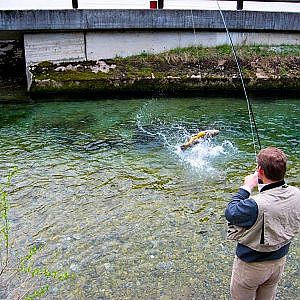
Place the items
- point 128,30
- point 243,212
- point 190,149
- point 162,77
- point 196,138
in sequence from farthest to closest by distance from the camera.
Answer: point 128,30 → point 162,77 → point 196,138 → point 190,149 → point 243,212

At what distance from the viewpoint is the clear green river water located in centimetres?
402

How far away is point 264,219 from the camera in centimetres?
253

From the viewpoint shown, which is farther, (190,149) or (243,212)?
(190,149)

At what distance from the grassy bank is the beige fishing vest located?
8.49 meters

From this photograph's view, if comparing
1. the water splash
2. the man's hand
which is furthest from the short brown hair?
the water splash

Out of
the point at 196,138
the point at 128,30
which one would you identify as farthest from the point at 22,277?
the point at 128,30

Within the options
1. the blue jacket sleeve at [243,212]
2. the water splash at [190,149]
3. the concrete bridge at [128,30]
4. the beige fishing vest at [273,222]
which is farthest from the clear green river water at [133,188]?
the concrete bridge at [128,30]

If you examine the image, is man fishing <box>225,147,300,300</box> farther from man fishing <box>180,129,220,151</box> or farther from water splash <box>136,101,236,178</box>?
man fishing <box>180,129,220,151</box>

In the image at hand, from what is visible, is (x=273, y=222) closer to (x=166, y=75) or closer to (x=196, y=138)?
(x=196, y=138)

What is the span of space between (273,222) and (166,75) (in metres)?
8.67

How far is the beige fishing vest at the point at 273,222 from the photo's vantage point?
2530 mm

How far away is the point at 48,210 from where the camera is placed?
5289 mm

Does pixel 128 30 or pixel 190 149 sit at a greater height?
pixel 128 30

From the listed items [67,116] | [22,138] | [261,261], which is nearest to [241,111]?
[67,116]
